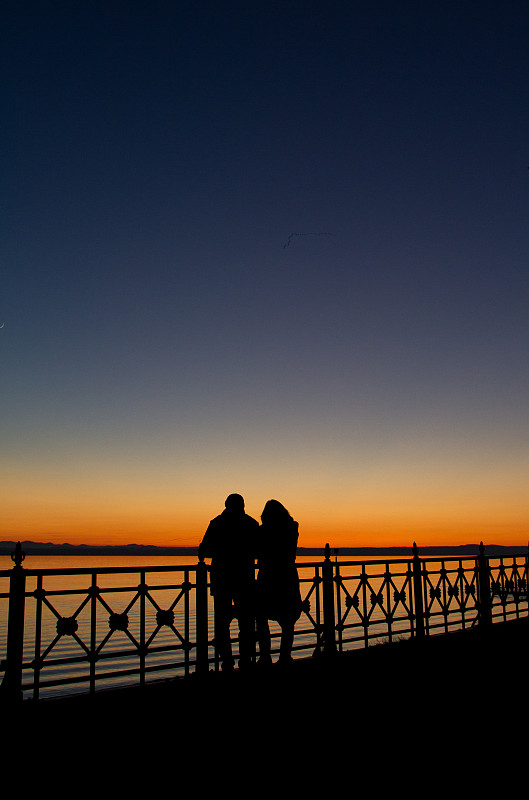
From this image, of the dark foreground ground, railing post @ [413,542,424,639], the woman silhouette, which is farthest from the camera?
railing post @ [413,542,424,639]

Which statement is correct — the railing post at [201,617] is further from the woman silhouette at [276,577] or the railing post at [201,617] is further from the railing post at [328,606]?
the railing post at [328,606]

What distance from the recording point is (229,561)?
30.3ft

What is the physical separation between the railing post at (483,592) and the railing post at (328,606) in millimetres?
5733

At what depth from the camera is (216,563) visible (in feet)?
30.3

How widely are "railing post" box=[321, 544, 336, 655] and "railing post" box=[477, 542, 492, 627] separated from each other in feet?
18.8

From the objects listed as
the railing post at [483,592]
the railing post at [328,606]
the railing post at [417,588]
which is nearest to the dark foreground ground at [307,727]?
the railing post at [328,606]

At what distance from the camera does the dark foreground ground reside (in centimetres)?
494

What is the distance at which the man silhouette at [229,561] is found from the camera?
9.19 m

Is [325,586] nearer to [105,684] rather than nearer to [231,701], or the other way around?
[231,701]

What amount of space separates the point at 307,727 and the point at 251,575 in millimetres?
3462

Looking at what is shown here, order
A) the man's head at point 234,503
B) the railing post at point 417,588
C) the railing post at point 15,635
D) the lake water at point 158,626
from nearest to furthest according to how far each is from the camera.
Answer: the railing post at point 15,635 < the lake water at point 158,626 < the man's head at point 234,503 < the railing post at point 417,588

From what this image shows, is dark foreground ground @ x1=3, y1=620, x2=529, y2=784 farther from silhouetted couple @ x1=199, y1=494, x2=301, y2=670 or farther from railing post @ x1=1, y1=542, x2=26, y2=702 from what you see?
silhouetted couple @ x1=199, y1=494, x2=301, y2=670

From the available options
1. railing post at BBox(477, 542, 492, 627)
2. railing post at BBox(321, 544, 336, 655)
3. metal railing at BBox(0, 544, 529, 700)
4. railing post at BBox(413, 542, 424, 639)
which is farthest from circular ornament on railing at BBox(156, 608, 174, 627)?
railing post at BBox(477, 542, 492, 627)

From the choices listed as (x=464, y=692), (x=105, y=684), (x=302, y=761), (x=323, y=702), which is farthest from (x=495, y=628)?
(x=105, y=684)
